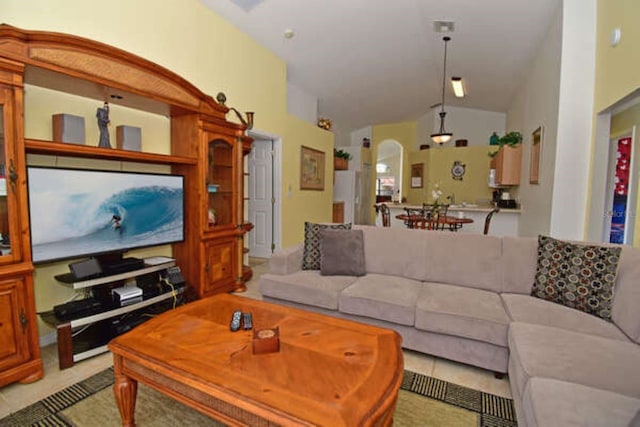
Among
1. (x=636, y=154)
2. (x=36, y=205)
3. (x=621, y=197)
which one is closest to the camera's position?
(x=36, y=205)

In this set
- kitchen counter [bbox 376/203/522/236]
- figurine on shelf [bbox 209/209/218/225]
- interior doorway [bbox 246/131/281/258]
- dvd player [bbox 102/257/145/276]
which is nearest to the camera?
dvd player [bbox 102/257/145/276]

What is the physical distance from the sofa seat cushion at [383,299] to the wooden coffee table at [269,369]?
65 cm

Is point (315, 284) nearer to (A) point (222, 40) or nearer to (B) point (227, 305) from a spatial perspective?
(B) point (227, 305)

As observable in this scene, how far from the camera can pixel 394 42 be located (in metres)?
4.78

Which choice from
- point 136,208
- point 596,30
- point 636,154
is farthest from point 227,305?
point 636,154

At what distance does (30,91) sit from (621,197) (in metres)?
6.76

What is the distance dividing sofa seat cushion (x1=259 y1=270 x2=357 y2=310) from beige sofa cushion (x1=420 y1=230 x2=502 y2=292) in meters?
0.71

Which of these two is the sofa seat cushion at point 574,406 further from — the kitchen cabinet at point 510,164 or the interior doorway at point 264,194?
the kitchen cabinet at point 510,164

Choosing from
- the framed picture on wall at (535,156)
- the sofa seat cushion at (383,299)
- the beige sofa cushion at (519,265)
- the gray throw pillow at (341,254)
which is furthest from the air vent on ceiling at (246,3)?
the framed picture on wall at (535,156)

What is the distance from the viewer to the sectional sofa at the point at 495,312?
1.25 meters

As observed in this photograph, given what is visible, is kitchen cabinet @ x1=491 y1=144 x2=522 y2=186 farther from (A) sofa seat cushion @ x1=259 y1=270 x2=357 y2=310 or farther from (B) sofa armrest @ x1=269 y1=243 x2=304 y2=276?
(B) sofa armrest @ x1=269 y1=243 x2=304 y2=276

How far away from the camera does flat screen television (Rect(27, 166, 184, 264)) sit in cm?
219

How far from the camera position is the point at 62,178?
227 cm

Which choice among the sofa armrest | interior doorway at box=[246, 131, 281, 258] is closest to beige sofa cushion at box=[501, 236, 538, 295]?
the sofa armrest
